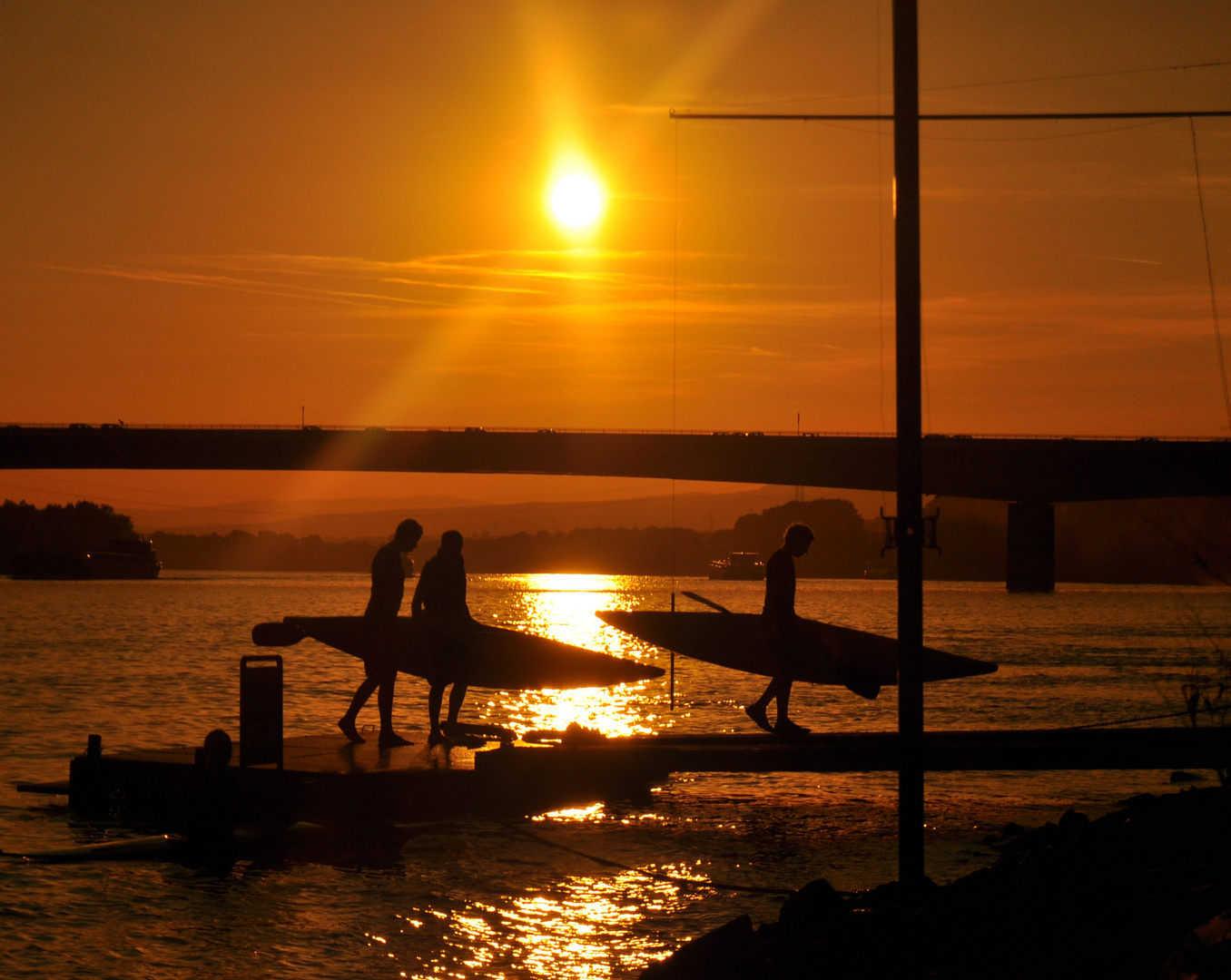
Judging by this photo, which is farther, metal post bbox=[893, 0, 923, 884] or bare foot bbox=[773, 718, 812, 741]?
bare foot bbox=[773, 718, 812, 741]

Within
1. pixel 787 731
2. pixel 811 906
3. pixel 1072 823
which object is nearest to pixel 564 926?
pixel 811 906

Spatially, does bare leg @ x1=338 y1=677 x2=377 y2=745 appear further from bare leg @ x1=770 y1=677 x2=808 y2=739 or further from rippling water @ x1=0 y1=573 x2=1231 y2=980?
bare leg @ x1=770 y1=677 x2=808 y2=739

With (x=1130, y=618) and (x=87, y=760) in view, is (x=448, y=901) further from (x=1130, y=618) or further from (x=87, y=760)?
(x=1130, y=618)

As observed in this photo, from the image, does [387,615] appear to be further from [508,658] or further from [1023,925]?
[1023,925]

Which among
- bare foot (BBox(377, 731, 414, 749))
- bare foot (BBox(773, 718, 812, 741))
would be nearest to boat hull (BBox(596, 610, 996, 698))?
bare foot (BBox(773, 718, 812, 741))

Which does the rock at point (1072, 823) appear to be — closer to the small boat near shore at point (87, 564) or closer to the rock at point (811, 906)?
the rock at point (811, 906)

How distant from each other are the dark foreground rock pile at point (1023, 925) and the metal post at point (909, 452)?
0.56 m

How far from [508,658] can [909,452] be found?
974cm

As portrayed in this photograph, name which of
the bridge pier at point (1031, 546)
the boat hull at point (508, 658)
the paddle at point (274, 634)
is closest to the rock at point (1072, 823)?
the paddle at point (274, 634)

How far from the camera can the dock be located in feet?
39.5

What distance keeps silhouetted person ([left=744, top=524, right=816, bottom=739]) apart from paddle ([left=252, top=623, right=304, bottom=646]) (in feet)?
15.3

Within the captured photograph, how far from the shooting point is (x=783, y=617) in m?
13.8

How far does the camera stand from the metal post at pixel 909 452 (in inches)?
334

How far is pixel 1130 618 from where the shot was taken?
257 feet
